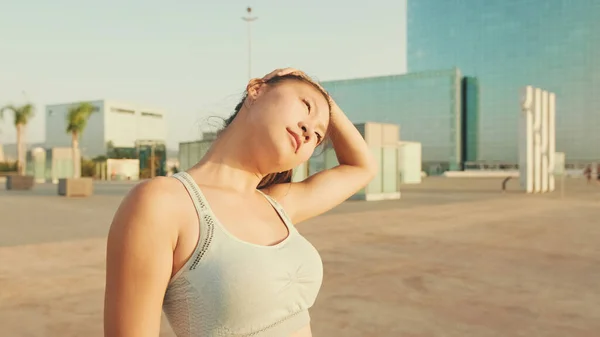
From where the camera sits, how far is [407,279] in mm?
7156

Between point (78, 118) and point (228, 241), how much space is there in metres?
55.0

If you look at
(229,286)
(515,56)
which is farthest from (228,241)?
(515,56)

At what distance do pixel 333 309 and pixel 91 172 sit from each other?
61359 mm

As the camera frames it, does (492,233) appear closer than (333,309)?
No

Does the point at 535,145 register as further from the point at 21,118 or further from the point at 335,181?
the point at 21,118

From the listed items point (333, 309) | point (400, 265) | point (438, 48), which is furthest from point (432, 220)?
point (438, 48)

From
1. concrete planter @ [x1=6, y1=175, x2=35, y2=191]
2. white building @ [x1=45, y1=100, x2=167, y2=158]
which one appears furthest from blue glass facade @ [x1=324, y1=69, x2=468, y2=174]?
concrete planter @ [x1=6, y1=175, x2=35, y2=191]

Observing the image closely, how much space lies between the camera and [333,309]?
5734 mm

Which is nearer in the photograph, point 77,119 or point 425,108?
point 77,119

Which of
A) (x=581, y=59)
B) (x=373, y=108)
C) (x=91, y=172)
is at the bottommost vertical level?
(x=91, y=172)

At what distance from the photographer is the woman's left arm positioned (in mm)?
1847

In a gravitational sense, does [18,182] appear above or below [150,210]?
below

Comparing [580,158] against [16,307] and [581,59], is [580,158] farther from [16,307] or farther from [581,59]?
[16,307]

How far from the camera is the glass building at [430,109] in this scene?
3905 inches
